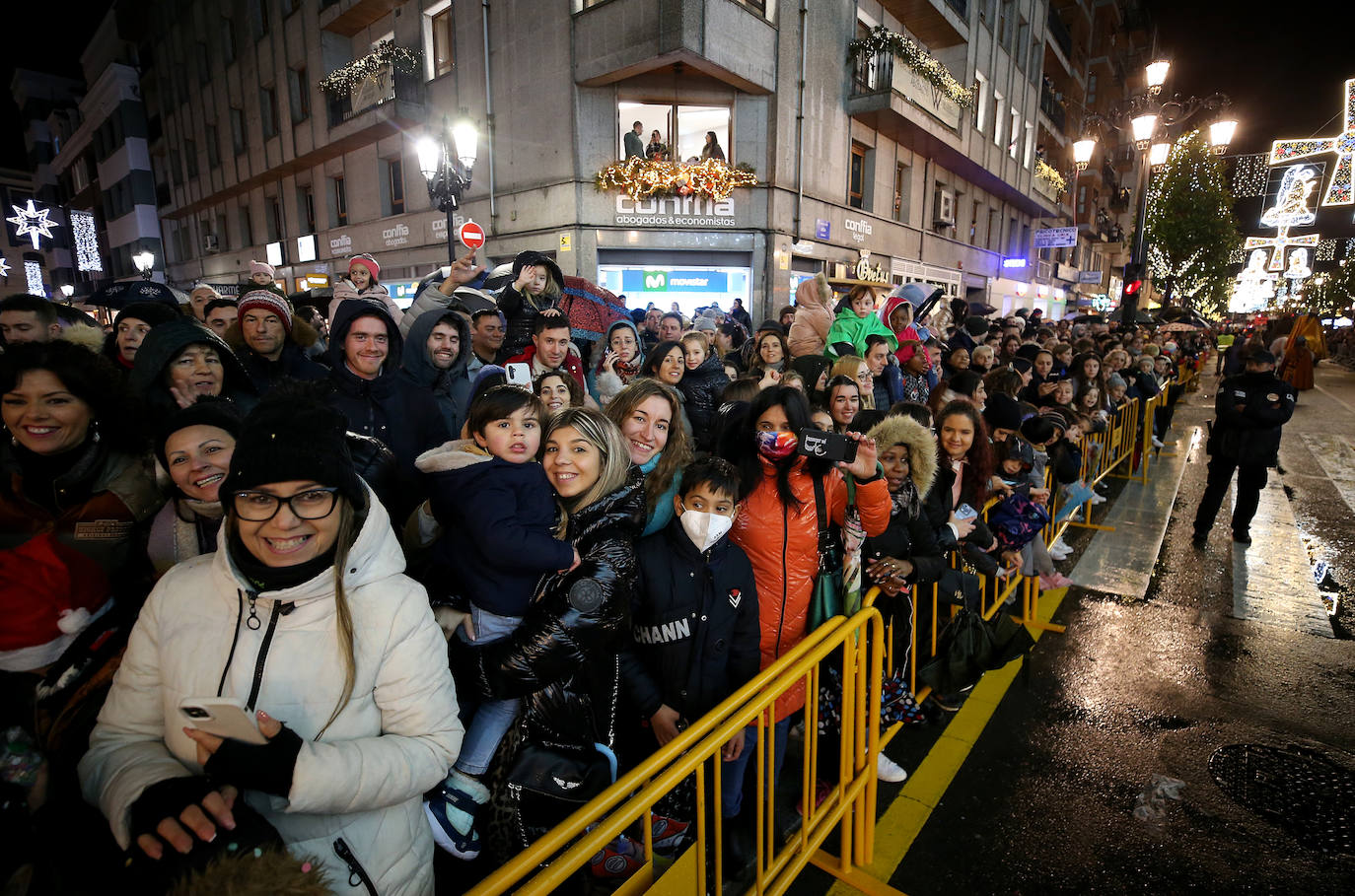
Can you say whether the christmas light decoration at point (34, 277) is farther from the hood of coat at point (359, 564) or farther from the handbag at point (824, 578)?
the handbag at point (824, 578)

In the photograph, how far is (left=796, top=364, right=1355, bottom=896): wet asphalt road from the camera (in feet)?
8.65

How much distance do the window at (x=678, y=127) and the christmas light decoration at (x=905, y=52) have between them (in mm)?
4824

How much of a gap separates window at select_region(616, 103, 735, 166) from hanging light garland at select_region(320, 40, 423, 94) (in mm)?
6737

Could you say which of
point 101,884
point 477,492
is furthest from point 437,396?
point 101,884

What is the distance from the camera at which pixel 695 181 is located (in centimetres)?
1346

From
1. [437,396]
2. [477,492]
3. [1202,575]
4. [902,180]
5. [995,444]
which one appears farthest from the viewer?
[902,180]

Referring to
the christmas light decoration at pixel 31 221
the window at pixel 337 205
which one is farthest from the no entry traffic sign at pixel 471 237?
the christmas light decoration at pixel 31 221

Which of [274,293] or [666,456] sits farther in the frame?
[274,293]

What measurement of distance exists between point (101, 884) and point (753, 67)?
15554 millimetres

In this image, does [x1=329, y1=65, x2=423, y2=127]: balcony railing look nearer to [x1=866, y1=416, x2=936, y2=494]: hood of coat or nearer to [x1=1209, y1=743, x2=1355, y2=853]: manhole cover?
[x1=866, y1=416, x2=936, y2=494]: hood of coat

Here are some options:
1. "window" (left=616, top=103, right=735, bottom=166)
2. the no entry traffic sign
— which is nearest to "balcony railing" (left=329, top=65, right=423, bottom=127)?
"window" (left=616, top=103, right=735, bottom=166)

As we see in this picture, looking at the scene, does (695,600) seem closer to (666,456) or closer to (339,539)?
(666,456)

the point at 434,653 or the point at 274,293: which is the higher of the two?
the point at 274,293

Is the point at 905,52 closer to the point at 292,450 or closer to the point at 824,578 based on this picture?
the point at 824,578
